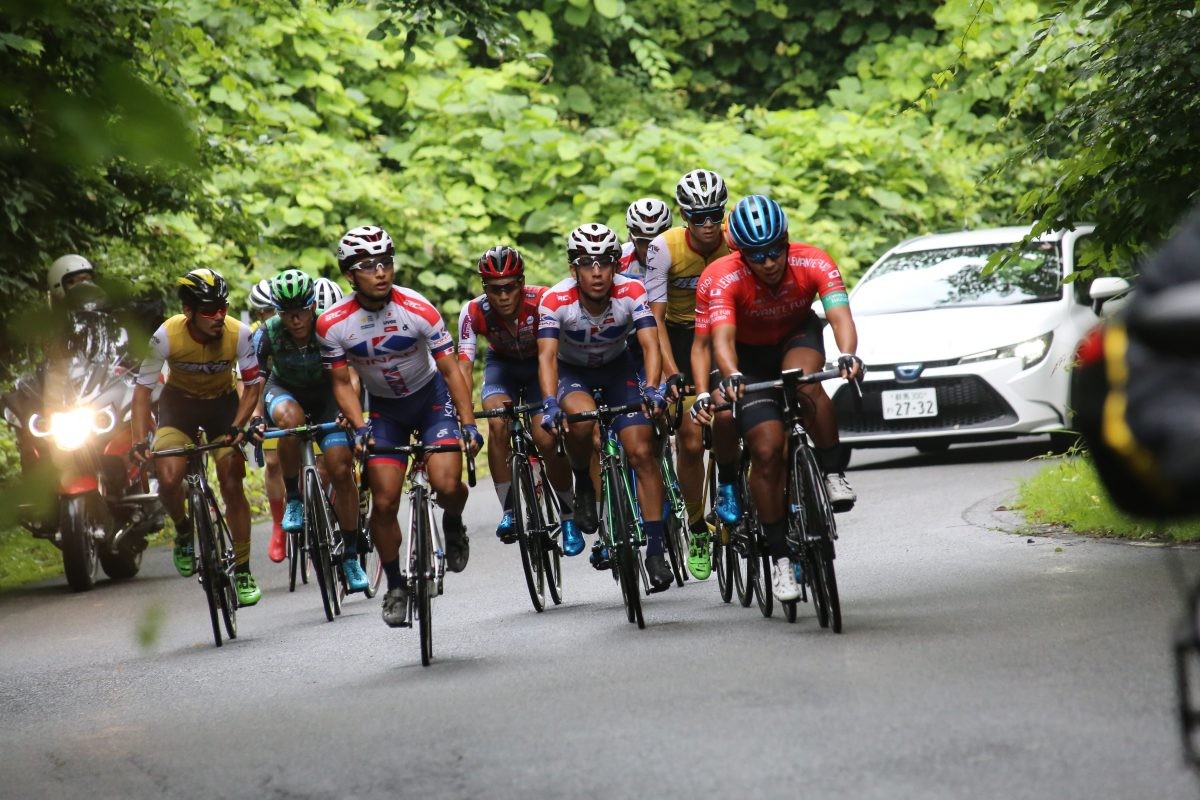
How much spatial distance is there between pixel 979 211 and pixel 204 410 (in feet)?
50.9

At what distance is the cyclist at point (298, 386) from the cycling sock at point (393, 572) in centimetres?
191

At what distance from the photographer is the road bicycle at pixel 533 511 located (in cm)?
991

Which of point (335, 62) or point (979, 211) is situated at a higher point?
point (335, 62)

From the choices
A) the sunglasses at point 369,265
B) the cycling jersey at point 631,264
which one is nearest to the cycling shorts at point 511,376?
the cycling jersey at point 631,264

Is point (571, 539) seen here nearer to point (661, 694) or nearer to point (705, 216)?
point (705, 216)

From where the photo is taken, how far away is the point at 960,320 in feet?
49.0

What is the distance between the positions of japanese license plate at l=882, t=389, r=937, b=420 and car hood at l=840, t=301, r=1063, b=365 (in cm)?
27

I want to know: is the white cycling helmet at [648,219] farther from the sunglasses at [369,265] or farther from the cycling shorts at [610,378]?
the sunglasses at [369,265]

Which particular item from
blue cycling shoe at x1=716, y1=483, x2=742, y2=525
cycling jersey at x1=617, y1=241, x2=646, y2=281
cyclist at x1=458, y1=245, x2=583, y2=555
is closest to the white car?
cycling jersey at x1=617, y1=241, x2=646, y2=281

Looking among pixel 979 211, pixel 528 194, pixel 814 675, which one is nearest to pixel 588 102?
pixel 528 194

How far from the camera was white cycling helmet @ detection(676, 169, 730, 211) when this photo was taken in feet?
32.7

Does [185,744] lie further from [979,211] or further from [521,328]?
[979,211]

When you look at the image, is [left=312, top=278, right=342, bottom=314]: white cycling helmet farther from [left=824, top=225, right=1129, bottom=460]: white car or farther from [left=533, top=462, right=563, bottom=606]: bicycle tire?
[left=824, top=225, right=1129, bottom=460]: white car

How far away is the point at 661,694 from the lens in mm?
6773
